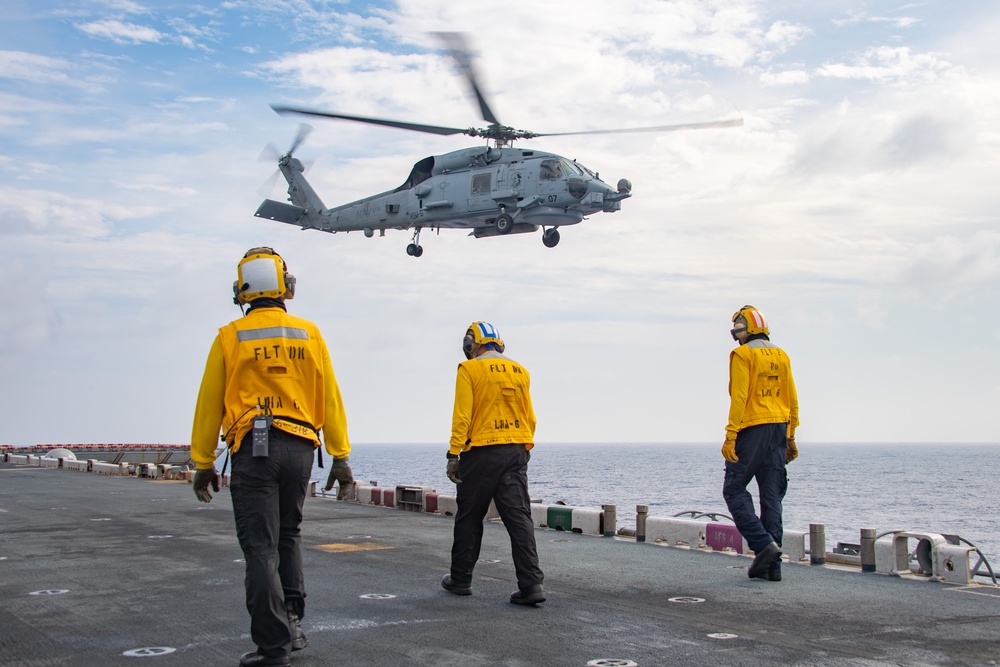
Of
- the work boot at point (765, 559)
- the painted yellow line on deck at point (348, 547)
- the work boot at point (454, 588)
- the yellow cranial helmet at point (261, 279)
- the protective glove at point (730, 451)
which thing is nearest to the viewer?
the yellow cranial helmet at point (261, 279)

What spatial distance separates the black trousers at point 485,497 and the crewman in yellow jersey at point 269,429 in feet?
6.48

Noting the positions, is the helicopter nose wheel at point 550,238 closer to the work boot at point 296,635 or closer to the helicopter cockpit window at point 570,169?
the helicopter cockpit window at point 570,169

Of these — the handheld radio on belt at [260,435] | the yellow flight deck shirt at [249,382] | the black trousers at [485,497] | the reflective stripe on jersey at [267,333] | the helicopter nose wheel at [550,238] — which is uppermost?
the helicopter nose wheel at [550,238]

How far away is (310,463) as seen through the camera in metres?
5.43

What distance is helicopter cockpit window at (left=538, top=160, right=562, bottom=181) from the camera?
88.6 feet

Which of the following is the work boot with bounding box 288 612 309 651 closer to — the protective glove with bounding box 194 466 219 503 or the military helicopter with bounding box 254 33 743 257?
the protective glove with bounding box 194 466 219 503

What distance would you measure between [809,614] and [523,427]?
2.55 m

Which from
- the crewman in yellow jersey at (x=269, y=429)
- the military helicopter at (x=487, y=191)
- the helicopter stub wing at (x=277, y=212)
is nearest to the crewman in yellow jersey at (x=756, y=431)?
the crewman in yellow jersey at (x=269, y=429)

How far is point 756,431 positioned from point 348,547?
470cm

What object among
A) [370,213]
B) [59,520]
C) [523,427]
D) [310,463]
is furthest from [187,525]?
[370,213]

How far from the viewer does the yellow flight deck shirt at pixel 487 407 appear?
24.1 feet

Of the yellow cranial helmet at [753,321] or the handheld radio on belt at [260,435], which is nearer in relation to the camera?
the handheld radio on belt at [260,435]

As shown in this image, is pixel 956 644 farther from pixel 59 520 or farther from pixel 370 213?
pixel 370 213

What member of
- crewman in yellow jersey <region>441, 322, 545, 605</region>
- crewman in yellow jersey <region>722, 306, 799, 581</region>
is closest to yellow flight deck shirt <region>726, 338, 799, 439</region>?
crewman in yellow jersey <region>722, 306, 799, 581</region>
